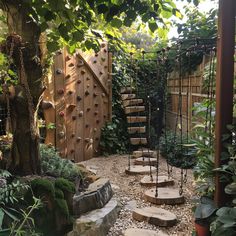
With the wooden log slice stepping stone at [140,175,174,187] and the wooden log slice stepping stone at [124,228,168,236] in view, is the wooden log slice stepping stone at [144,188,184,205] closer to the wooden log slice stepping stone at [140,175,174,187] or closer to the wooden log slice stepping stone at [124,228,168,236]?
the wooden log slice stepping stone at [140,175,174,187]

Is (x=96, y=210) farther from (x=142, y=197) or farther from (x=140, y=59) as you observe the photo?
(x=140, y=59)

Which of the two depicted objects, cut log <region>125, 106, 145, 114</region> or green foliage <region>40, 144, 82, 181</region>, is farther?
cut log <region>125, 106, 145, 114</region>

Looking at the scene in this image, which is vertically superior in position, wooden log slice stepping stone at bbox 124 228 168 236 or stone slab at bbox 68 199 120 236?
stone slab at bbox 68 199 120 236

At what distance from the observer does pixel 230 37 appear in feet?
5.49

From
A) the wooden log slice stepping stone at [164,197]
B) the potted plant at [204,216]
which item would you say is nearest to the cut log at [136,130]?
the wooden log slice stepping stone at [164,197]

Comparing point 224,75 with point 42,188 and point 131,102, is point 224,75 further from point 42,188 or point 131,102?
point 131,102

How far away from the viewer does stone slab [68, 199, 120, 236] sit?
219 centimetres

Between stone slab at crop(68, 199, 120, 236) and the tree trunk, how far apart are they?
572 mm

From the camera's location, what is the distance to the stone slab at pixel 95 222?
2191 mm

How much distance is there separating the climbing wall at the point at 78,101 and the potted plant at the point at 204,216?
2504mm

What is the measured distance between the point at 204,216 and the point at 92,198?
3.25 ft

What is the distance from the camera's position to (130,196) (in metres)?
3.13

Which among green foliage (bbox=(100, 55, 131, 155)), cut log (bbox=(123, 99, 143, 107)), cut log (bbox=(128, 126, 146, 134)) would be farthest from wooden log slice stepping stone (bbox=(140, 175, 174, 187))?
cut log (bbox=(123, 99, 143, 107))

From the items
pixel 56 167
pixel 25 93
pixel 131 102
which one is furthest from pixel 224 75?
pixel 131 102
